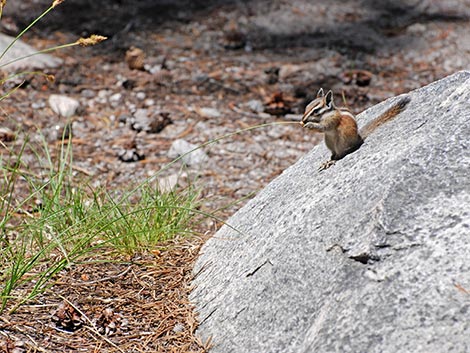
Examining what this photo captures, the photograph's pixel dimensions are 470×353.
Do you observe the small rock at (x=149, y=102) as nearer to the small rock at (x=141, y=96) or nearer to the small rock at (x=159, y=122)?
the small rock at (x=141, y=96)

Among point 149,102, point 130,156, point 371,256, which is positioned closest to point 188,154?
point 130,156

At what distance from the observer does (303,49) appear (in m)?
5.69

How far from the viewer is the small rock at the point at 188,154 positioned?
14.3 ft

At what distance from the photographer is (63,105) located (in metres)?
4.85

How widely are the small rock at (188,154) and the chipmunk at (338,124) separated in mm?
1980

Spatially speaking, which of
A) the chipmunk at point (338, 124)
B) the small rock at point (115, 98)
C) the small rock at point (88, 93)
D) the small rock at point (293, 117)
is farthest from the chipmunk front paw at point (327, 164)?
the small rock at point (88, 93)

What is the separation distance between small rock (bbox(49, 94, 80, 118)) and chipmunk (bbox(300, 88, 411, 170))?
9.07ft

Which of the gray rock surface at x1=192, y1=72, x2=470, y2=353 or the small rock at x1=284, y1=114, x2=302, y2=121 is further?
the small rock at x1=284, y1=114, x2=302, y2=121

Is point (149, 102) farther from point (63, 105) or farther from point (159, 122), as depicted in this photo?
point (63, 105)

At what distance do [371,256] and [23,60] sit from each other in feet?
12.8

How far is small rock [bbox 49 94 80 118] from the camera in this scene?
4824 millimetres

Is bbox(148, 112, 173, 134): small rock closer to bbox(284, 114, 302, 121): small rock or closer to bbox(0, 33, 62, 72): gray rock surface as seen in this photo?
bbox(284, 114, 302, 121): small rock

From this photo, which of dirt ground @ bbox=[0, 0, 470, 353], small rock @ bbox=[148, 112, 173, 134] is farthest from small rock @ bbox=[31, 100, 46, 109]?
small rock @ bbox=[148, 112, 173, 134]

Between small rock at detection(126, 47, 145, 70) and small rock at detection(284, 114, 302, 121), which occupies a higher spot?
small rock at detection(126, 47, 145, 70)
